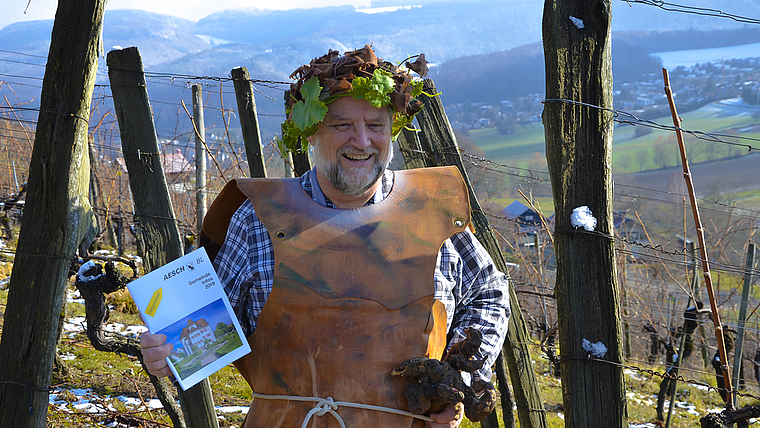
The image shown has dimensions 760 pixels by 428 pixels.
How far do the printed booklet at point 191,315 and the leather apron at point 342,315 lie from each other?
14 cm

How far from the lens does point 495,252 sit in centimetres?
295

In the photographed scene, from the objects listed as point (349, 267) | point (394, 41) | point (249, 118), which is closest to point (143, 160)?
point (249, 118)

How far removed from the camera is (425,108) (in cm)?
293

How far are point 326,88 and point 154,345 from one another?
968 mm

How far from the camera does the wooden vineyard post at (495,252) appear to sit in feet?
9.64

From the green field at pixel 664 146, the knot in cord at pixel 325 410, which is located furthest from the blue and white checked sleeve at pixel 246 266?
the green field at pixel 664 146

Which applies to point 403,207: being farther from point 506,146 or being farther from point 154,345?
point 506,146

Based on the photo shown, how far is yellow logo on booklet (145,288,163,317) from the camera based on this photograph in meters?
1.71

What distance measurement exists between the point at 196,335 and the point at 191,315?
62mm

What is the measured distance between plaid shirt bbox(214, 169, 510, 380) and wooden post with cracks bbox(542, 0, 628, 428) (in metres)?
0.25

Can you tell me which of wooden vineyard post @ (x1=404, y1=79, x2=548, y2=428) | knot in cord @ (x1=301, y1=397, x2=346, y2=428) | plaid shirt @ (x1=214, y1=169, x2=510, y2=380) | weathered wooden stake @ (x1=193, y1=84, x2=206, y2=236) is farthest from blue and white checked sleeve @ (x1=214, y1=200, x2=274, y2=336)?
weathered wooden stake @ (x1=193, y1=84, x2=206, y2=236)

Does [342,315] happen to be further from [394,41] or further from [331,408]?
[394,41]

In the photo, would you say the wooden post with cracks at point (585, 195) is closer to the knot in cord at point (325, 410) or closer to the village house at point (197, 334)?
the knot in cord at point (325, 410)

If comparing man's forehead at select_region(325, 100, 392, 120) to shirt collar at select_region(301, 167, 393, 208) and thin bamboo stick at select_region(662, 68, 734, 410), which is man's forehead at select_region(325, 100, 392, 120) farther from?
thin bamboo stick at select_region(662, 68, 734, 410)
